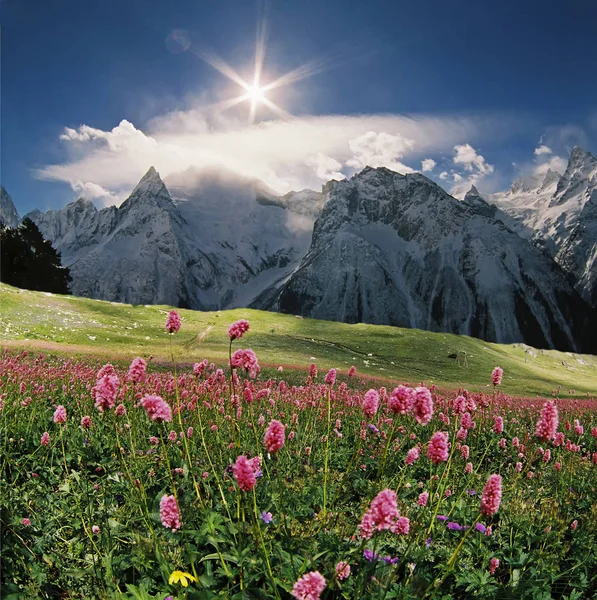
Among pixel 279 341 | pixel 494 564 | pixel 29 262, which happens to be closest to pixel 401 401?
pixel 494 564

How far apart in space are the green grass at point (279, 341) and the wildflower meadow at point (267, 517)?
22301 millimetres

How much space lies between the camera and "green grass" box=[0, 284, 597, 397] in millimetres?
39781

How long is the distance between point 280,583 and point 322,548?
0.85 metres

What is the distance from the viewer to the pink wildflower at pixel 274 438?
3.04m

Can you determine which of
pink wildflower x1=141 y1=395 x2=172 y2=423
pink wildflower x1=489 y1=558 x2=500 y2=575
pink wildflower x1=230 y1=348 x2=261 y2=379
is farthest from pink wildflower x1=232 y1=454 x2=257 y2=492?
pink wildflower x1=489 y1=558 x2=500 y2=575

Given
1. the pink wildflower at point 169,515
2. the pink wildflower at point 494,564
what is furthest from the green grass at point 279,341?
the pink wildflower at point 169,515

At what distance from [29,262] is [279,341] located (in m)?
59.9

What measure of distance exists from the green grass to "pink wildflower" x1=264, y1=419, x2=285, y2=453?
1008 inches

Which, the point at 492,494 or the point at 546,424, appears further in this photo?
the point at 546,424

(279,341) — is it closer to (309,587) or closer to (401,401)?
(401,401)

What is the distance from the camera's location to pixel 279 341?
5116cm

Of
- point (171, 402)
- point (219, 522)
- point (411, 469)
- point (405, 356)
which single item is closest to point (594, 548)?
point (411, 469)

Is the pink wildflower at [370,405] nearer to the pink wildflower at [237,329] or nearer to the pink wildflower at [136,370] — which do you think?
the pink wildflower at [237,329]

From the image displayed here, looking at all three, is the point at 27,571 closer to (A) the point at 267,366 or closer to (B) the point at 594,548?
(B) the point at 594,548
